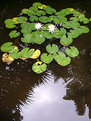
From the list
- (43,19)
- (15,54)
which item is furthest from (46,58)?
(43,19)

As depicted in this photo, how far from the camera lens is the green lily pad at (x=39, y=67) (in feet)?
6.32

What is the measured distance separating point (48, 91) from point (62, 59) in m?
0.44

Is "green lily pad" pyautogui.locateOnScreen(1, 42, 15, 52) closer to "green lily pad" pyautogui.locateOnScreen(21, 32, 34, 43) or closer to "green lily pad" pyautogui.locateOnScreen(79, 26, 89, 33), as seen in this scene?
"green lily pad" pyautogui.locateOnScreen(21, 32, 34, 43)

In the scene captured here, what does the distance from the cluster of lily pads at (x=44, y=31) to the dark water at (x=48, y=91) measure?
96 mm

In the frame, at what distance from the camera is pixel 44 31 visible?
231 cm

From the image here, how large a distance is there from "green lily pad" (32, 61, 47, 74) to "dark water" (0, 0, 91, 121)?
6 centimetres

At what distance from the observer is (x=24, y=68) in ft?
6.62

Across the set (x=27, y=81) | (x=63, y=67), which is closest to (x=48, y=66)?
(x=63, y=67)

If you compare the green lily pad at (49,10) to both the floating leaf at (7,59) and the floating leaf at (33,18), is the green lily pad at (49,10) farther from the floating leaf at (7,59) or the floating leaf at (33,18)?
the floating leaf at (7,59)

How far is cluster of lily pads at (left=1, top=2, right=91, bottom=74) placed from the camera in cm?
205

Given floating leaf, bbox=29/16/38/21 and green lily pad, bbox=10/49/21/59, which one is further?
floating leaf, bbox=29/16/38/21

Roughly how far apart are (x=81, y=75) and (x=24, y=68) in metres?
0.69

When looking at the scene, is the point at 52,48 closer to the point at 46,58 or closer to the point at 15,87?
the point at 46,58

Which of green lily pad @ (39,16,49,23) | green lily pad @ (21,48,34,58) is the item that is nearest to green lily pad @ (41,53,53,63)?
green lily pad @ (21,48,34,58)
